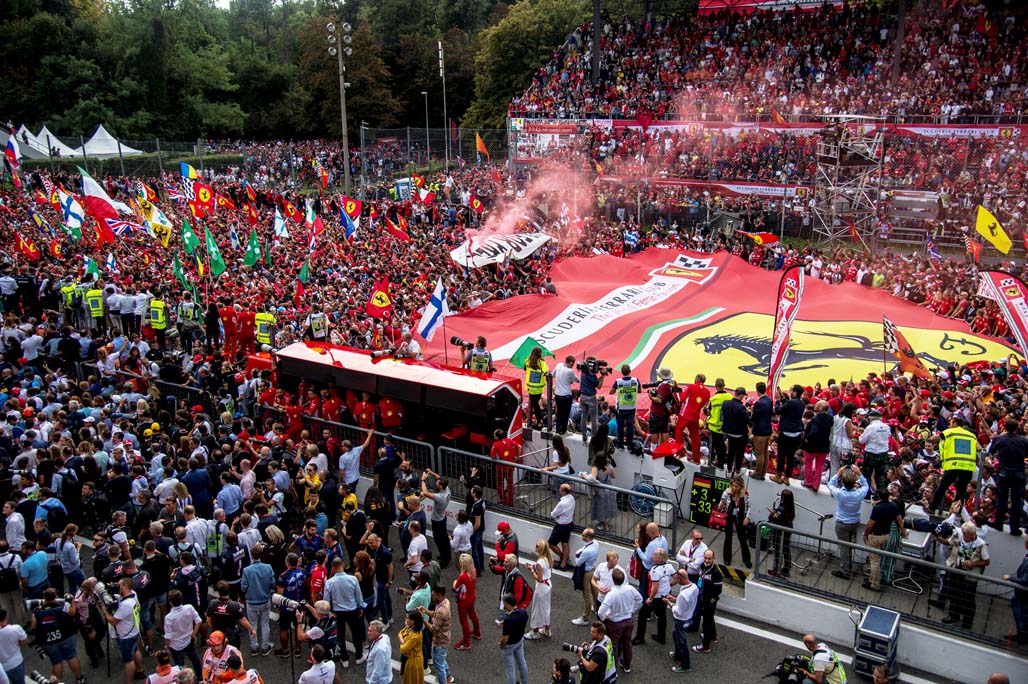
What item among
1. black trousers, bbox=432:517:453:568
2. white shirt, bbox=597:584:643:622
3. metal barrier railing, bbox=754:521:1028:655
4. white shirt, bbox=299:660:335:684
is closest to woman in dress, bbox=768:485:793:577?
metal barrier railing, bbox=754:521:1028:655

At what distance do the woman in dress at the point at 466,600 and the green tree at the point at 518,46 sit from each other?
50.1m

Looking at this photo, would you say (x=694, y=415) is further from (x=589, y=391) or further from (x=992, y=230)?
(x=992, y=230)

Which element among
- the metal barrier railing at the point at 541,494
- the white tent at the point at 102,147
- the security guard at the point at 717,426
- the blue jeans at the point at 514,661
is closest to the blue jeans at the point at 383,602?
the blue jeans at the point at 514,661

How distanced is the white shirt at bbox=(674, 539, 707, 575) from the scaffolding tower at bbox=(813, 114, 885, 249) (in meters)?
21.3

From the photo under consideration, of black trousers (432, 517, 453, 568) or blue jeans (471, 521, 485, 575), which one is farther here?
black trousers (432, 517, 453, 568)

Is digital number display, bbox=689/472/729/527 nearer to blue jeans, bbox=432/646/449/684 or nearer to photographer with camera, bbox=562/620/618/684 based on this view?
photographer with camera, bbox=562/620/618/684

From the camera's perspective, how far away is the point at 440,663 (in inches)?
365

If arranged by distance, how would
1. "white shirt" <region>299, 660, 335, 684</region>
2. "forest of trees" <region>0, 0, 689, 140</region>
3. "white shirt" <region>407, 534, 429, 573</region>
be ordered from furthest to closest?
"forest of trees" <region>0, 0, 689, 140</region> → "white shirt" <region>407, 534, 429, 573</region> → "white shirt" <region>299, 660, 335, 684</region>

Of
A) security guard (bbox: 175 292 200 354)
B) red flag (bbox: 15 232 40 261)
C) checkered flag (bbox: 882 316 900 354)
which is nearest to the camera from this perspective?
checkered flag (bbox: 882 316 900 354)

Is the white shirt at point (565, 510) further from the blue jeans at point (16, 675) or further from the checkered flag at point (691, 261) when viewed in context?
the checkered flag at point (691, 261)

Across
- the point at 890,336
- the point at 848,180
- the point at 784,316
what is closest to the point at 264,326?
the point at 784,316

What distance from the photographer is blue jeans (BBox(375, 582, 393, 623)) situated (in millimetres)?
10336

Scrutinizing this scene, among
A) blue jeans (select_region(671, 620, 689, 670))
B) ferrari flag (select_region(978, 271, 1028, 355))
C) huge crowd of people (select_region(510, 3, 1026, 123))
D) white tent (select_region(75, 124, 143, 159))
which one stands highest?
huge crowd of people (select_region(510, 3, 1026, 123))

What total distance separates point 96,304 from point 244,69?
5070 cm
